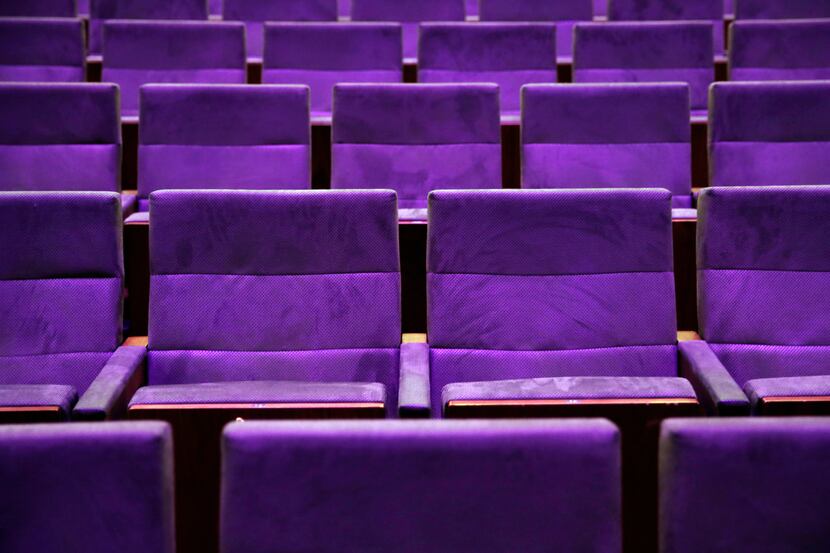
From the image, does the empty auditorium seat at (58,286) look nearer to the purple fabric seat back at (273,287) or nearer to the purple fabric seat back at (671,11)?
the purple fabric seat back at (273,287)

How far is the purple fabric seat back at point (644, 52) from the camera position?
712mm

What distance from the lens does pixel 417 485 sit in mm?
189

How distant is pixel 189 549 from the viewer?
30cm

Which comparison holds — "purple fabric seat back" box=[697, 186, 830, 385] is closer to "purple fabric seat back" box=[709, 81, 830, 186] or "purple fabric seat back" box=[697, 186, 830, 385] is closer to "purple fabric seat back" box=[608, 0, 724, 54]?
"purple fabric seat back" box=[709, 81, 830, 186]

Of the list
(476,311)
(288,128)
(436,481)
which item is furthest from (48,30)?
(436,481)

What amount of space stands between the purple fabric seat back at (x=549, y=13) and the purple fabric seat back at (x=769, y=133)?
0.32 meters

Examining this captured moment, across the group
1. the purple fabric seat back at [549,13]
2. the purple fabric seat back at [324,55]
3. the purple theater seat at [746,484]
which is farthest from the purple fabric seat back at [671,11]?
the purple theater seat at [746,484]

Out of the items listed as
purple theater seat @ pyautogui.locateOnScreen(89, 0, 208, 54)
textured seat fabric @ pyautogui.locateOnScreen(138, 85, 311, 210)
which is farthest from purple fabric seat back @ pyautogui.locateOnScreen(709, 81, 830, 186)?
purple theater seat @ pyautogui.locateOnScreen(89, 0, 208, 54)

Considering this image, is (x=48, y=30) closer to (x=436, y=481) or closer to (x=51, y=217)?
(x=51, y=217)

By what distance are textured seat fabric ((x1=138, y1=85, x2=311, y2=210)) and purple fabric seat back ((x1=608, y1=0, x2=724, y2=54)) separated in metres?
0.41

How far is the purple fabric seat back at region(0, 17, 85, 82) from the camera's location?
2.42 feet

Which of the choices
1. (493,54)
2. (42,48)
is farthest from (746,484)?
(42,48)

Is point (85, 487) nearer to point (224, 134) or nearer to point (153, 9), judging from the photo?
point (224, 134)

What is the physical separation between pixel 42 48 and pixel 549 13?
47 centimetres
